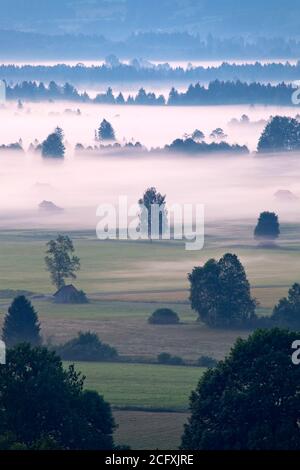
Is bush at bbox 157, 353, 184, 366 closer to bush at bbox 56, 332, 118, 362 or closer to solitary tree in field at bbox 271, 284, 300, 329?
bush at bbox 56, 332, 118, 362

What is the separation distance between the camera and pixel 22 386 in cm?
7538

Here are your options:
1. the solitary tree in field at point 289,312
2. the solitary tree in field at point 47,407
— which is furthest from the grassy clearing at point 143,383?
the solitary tree in field at point 289,312

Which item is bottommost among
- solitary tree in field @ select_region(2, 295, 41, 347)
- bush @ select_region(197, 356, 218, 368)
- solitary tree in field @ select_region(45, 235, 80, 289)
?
bush @ select_region(197, 356, 218, 368)

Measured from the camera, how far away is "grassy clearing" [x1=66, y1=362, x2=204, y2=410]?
92.1 m

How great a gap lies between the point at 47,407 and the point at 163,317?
50.7 metres

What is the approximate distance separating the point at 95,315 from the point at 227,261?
967 cm

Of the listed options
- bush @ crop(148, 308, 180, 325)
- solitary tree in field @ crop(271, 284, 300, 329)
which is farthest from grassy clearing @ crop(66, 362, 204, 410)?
bush @ crop(148, 308, 180, 325)

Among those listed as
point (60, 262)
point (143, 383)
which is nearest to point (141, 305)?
point (60, 262)

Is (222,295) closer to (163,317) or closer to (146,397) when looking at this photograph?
(163,317)

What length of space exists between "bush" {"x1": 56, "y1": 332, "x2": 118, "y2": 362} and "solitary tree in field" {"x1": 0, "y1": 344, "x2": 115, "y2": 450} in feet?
105

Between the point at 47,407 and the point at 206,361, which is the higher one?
the point at 206,361

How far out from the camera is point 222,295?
128875 mm
